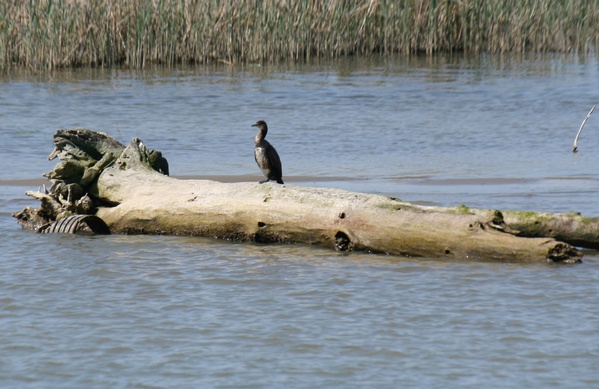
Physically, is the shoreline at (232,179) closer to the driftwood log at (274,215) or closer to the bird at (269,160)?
the bird at (269,160)

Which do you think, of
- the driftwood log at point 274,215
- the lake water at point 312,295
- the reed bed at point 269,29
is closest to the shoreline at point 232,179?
the lake water at point 312,295

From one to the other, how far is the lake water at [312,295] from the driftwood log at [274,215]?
0.11 metres

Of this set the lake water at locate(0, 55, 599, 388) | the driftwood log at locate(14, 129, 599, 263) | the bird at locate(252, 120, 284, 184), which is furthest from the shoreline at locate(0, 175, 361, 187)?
the driftwood log at locate(14, 129, 599, 263)

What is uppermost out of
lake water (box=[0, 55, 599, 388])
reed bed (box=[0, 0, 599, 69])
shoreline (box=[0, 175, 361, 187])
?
reed bed (box=[0, 0, 599, 69])

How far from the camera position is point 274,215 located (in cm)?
716

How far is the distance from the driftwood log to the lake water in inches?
4.2

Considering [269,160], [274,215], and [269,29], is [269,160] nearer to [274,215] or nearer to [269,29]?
[274,215]

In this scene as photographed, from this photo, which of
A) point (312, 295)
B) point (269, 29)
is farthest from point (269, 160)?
point (269, 29)

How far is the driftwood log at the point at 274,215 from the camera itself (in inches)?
256

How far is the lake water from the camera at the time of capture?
475 cm

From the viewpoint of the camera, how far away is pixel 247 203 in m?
7.25

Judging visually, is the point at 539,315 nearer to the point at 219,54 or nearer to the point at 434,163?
the point at 434,163

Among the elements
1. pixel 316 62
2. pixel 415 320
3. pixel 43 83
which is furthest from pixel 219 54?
pixel 415 320

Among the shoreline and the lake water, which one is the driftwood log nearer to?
the lake water
